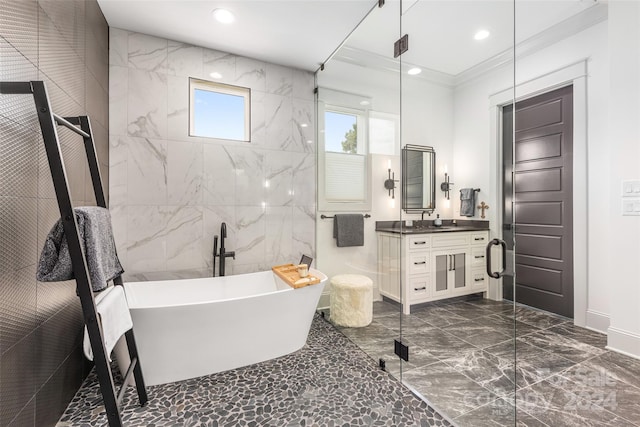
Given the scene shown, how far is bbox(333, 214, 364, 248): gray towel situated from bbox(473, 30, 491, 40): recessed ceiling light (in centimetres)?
168

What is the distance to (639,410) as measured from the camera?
161 centimetres

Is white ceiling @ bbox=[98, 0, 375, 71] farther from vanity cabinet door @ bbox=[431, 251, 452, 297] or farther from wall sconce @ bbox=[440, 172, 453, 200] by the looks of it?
vanity cabinet door @ bbox=[431, 251, 452, 297]

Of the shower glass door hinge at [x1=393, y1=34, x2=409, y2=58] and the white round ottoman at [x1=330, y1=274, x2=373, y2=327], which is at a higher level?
the shower glass door hinge at [x1=393, y1=34, x2=409, y2=58]

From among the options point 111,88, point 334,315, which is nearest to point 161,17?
point 111,88

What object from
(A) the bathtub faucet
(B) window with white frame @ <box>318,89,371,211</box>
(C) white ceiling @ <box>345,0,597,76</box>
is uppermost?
(C) white ceiling @ <box>345,0,597,76</box>

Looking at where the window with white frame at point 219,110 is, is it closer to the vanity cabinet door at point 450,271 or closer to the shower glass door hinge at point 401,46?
the shower glass door hinge at point 401,46

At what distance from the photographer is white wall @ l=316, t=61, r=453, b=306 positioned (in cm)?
174

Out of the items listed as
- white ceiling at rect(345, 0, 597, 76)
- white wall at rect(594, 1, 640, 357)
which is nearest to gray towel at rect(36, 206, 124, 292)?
white ceiling at rect(345, 0, 597, 76)

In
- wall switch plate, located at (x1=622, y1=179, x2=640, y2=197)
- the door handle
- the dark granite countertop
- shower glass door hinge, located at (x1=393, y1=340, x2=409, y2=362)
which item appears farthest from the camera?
wall switch plate, located at (x1=622, y1=179, x2=640, y2=197)

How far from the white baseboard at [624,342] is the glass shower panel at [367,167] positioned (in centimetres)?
182

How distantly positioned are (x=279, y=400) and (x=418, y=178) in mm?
1699

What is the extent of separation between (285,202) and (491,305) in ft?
7.16

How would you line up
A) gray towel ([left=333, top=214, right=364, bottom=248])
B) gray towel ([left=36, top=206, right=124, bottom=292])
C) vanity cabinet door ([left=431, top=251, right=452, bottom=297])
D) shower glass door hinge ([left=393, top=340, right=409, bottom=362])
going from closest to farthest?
gray towel ([left=36, top=206, right=124, bottom=292]) → vanity cabinet door ([left=431, top=251, right=452, bottom=297]) → shower glass door hinge ([left=393, top=340, right=409, bottom=362]) → gray towel ([left=333, top=214, right=364, bottom=248])

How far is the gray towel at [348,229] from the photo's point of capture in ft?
9.31
